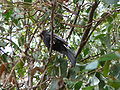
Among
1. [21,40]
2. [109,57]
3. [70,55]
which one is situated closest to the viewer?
[109,57]

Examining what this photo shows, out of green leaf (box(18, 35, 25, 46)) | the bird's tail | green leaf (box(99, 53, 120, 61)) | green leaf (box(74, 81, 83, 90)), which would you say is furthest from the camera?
green leaf (box(18, 35, 25, 46))

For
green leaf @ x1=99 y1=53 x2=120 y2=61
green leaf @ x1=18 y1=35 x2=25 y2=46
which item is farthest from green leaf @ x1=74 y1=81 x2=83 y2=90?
green leaf @ x1=18 y1=35 x2=25 y2=46

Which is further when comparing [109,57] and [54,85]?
[54,85]

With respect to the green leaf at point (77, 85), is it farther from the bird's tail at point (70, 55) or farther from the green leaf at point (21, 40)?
the green leaf at point (21, 40)

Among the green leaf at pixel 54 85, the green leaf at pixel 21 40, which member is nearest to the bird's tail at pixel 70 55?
the green leaf at pixel 54 85

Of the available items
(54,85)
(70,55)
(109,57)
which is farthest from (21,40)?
(109,57)

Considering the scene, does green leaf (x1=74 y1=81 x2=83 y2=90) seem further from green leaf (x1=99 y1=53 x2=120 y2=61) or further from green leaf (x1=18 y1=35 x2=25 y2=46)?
green leaf (x1=18 y1=35 x2=25 y2=46)

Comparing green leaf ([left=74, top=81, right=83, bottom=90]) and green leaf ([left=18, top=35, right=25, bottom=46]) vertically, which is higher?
green leaf ([left=18, top=35, right=25, bottom=46])

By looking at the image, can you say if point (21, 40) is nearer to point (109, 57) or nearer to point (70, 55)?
Answer: point (70, 55)

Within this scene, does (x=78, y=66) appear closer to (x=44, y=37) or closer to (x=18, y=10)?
(x=44, y=37)

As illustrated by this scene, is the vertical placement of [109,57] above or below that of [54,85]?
above

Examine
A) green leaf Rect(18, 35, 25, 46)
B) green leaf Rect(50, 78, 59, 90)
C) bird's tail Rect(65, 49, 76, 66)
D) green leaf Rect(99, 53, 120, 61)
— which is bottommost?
green leaf Rect(50, 78, 59, 90)

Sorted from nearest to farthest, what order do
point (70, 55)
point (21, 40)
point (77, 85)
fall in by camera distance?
point (77, 85)
point (70, 55)
point (21, 40)

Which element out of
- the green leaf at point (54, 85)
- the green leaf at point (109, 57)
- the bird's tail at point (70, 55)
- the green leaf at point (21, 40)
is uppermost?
the green leaf at point (109, 57)
